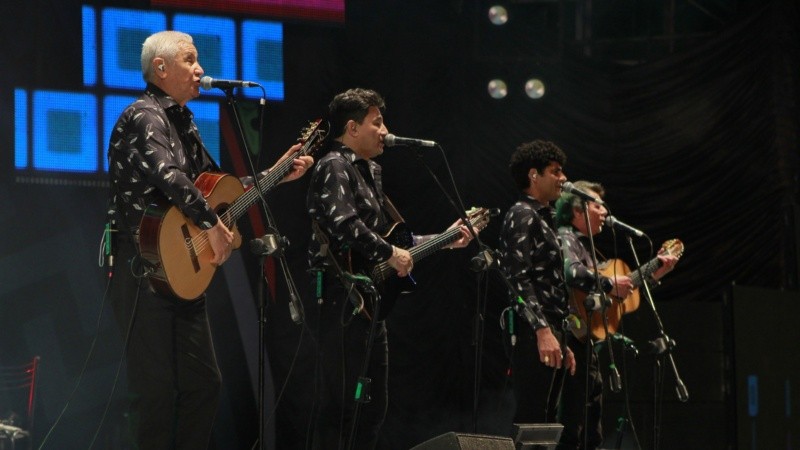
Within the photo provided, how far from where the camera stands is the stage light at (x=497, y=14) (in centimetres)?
848

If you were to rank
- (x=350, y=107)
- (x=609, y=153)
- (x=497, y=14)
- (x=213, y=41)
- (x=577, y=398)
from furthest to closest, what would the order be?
(x=609, y=153), (x=497, y=14), (x=213, y=41), (x=577, y=398), (x=350, y=107)

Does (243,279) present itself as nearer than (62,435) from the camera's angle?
No

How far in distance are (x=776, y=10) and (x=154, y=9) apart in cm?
499

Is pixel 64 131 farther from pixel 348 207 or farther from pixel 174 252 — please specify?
pixel 174 252

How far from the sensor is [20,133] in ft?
22.6

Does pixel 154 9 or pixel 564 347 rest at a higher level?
pixel 154 9

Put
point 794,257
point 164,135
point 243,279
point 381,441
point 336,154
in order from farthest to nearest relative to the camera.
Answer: point 794,257, point 381,441, point 243,279, point 336,154, point 164,135

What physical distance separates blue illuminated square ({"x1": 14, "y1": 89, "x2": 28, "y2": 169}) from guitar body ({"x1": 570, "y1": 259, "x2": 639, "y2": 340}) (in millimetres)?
3562

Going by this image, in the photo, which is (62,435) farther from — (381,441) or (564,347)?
(564,347)

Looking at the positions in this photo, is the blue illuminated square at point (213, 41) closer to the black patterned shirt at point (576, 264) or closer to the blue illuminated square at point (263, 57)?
the blue illuminated square at point (263, 57)

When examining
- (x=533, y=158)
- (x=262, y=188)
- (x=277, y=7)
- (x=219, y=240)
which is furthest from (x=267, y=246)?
(x=277, y=7)

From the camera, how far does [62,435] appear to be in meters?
6.92

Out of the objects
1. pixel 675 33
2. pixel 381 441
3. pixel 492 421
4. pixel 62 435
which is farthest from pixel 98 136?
pixel 675 33

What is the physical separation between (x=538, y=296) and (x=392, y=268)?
1.13 meters
